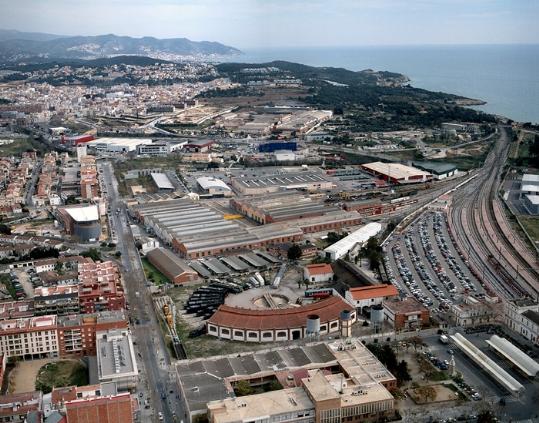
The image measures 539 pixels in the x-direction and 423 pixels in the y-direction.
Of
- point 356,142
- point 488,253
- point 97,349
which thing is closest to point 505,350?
point 488,253

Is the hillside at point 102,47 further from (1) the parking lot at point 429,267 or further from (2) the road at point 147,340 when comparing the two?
(1) the parking lot at point 429,267

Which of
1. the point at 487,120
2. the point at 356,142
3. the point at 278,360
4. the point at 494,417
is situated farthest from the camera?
the point at 487,120

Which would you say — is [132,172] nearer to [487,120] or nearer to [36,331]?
[36,331]

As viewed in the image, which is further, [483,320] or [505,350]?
[483,320]

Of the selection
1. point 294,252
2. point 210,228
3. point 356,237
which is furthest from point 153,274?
point 356,237

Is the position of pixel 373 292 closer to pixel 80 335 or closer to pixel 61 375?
pixel 80 335

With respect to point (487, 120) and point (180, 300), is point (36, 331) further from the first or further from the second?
point (487, 120)

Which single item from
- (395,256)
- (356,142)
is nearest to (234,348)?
(395,256)

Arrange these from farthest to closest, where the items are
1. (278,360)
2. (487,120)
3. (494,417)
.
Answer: (487,120) → (278,360) → (494,417)
